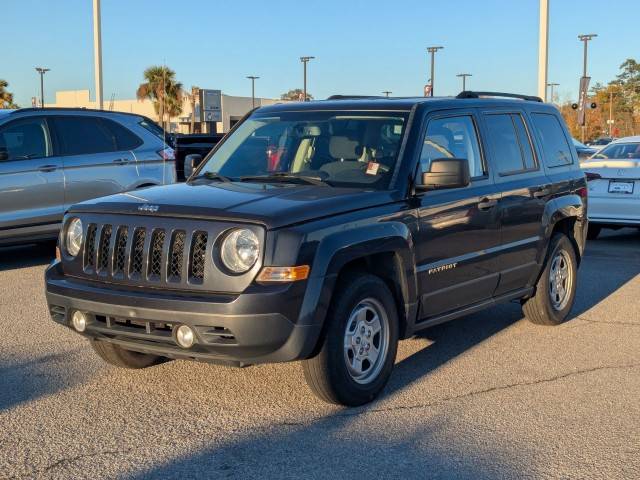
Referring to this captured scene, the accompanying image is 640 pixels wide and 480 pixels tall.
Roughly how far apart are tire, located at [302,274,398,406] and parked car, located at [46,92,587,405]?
10mm

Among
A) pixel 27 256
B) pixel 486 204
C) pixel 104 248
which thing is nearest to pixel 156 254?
pixel 104 248

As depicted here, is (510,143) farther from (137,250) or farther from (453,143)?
(137,250)

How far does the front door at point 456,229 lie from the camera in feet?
18.1

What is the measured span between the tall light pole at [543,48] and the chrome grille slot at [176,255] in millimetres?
15443

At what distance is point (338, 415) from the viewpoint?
16.1 feet

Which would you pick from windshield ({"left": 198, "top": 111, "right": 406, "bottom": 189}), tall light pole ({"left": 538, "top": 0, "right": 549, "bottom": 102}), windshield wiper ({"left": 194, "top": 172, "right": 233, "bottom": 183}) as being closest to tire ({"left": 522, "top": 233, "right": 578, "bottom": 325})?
windshield ({"left": 198, "top": 111, "right": 406, "bottom": 189})

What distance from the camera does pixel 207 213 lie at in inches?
183

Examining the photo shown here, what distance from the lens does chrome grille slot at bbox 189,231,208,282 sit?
4.60 meters

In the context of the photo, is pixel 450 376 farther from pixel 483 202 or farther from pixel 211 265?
pixel 211 265

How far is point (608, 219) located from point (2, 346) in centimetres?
886

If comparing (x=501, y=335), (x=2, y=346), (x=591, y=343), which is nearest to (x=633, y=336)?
(x=591, y=343)

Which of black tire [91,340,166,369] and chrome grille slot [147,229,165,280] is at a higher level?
chrome grille slot [147,229,165,280]

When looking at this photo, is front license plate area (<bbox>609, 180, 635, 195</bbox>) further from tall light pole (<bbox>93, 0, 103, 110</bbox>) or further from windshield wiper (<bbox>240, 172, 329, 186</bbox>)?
tall light pole (<bbox>93, 0, 103, 110</bbox>)

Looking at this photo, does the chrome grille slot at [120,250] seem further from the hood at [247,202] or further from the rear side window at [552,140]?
the rear side window at [552,140]
